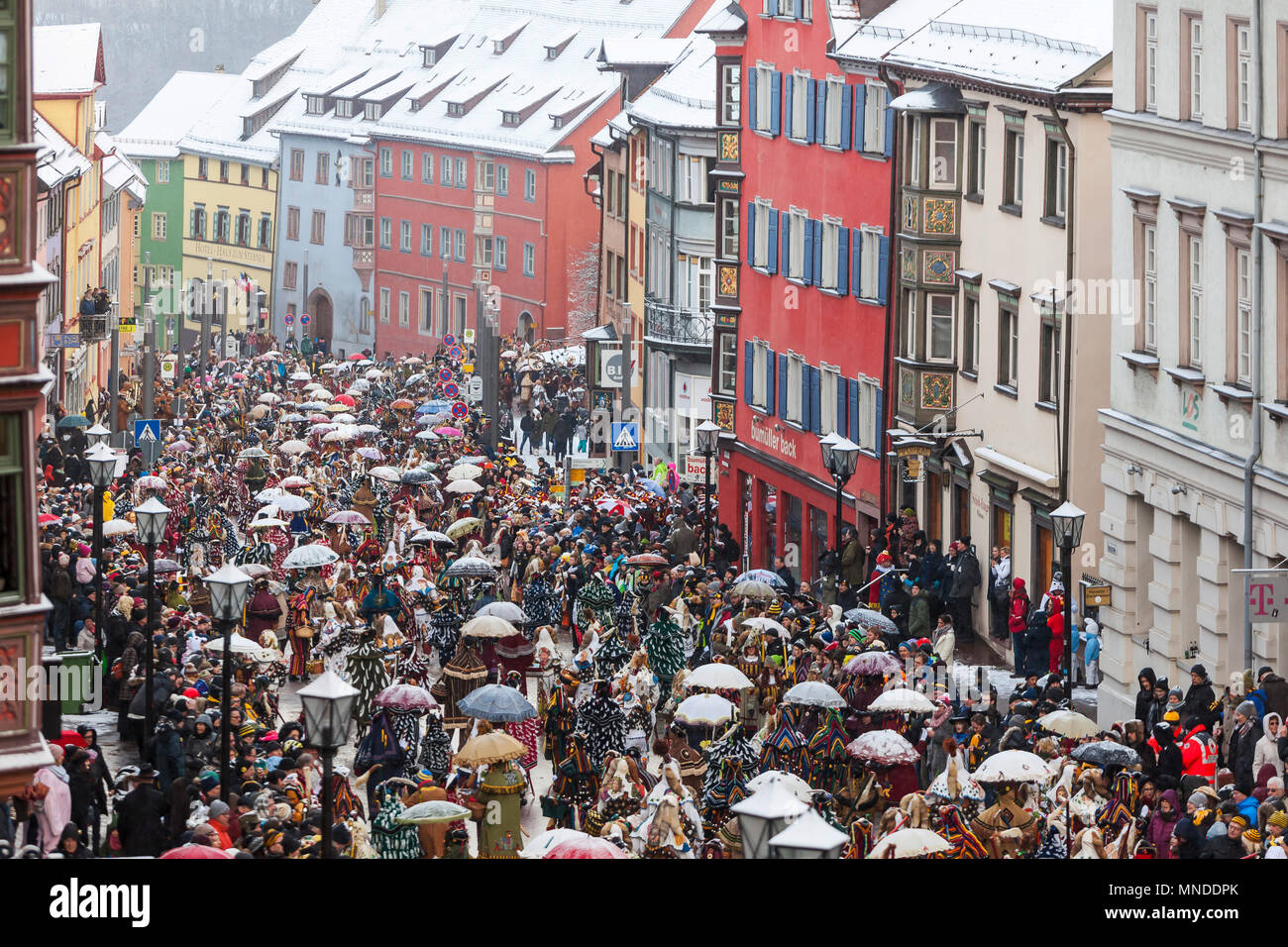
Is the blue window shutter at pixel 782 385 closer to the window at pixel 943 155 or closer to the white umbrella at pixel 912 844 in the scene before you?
the window at pixel 943 155

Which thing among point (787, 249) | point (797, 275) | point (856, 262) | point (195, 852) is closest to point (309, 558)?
point (856, 262)

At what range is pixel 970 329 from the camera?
140 feet

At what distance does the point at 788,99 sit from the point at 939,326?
9940 mm

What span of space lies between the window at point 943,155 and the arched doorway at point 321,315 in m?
73.4

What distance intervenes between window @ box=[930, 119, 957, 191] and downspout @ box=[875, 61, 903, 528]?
1.81 meters

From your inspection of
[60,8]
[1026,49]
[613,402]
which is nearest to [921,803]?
[1026,49]

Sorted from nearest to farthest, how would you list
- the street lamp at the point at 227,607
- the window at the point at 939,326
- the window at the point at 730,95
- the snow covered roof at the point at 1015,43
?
the street lamp at the point at 227,607 < the snow covered roof at the point at 1015,43 < the window at the point at 939,326 < the window at the point at 730,95

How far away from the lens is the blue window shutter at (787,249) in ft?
171

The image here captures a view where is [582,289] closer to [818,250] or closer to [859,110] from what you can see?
[818,250]

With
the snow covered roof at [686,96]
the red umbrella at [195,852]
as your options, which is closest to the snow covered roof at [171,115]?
the snow covered roof at [686,96]

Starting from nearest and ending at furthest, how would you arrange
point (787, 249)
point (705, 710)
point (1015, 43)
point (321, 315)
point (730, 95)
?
point (705, 710) → point (1015, 43) → point (787, 249) → point (730, 95) → point (321, 315)

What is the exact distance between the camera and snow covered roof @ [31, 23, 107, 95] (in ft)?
250

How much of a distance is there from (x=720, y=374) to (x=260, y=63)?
245ft

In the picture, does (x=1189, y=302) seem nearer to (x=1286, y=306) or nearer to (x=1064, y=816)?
(x=1286, y=306)
